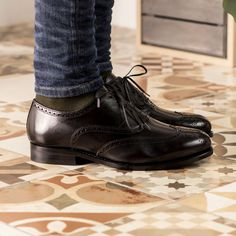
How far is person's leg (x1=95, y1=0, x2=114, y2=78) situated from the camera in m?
1.47

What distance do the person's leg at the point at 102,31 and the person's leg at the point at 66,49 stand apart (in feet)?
0.32

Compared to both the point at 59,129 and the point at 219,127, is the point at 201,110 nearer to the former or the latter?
the point at 219,127

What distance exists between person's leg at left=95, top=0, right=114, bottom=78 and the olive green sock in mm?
114

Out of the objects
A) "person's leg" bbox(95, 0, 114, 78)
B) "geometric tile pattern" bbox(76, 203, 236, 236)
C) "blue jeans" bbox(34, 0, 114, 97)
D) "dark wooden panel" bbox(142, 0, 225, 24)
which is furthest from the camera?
"dark wooden panel" bbox(142, 0, 225, 24)

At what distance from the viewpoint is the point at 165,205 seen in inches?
47.4

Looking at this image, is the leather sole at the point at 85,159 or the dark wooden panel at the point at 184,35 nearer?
the leather sole at the point at 85,159

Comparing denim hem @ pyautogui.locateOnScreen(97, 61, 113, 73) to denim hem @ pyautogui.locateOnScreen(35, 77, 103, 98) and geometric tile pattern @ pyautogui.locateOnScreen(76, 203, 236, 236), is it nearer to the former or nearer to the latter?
denim hem @ pyautogui.locateOnScreen(35, 77, 103, 98)

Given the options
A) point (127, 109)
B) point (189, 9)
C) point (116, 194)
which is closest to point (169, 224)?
point (116, 194)

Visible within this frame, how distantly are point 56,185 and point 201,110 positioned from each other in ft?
1.91

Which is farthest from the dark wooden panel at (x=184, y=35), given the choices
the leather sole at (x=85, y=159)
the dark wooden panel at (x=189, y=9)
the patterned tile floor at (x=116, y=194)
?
the leather sole at (x=85, y=159)

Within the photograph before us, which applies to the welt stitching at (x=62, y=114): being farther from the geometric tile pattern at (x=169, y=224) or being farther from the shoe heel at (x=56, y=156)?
the geometric tile pattern at (x=169, y=224)

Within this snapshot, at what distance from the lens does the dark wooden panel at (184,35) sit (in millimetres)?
2342

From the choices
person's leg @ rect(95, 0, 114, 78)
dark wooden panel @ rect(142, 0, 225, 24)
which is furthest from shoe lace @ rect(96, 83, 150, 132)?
dark wooden panel @ rect(142, 0, 225, 24)

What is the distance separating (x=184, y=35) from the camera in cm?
244
